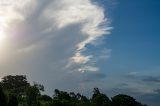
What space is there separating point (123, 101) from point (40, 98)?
46840 millimetres

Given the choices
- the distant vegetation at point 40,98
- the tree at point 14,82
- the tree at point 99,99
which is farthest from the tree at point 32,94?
the tree at point 14,82

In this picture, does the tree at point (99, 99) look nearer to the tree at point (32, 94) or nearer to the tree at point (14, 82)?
the tree at point (32, 94)

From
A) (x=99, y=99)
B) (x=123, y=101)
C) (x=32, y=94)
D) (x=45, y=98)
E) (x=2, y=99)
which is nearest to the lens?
(x=2, y=99)

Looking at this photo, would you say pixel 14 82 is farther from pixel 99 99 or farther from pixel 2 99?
pixel 2 99

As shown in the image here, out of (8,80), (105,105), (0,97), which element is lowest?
(0,97)

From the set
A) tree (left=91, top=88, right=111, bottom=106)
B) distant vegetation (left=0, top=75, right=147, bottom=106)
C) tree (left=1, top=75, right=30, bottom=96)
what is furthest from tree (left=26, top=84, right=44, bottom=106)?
tree (left=1, top=75, right=30, bottom=96)

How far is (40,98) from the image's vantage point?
438 ft

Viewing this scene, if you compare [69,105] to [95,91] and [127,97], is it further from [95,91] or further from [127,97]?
[127,97]

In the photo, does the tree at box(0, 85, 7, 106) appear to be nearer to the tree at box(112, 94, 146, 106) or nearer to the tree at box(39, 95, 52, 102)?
the tree at box(39, 95, 52, 102)

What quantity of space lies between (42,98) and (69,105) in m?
25.1

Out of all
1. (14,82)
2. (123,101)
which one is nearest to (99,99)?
(123,101)

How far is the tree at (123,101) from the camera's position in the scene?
163 metres

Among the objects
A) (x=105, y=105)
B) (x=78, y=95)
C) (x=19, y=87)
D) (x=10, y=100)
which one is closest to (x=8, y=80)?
(x=19, y=87)

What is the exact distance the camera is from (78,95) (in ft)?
531
